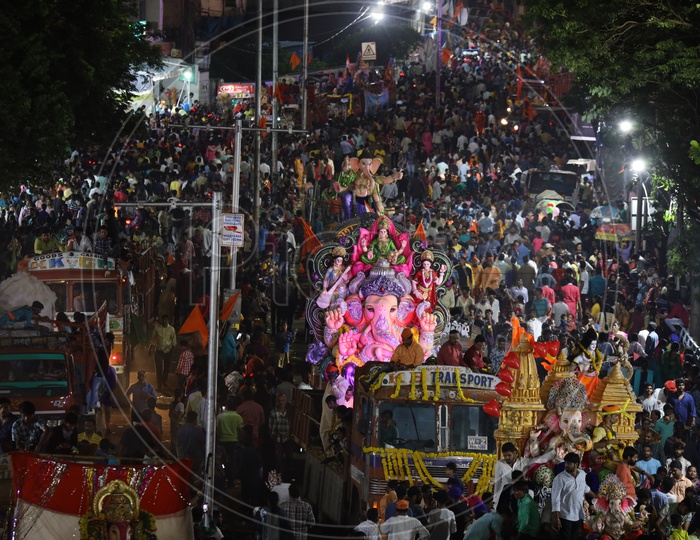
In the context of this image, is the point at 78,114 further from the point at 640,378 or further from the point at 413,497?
the point at 413,497

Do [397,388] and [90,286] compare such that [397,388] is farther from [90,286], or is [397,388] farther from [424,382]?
[90,286]

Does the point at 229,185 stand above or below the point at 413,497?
above

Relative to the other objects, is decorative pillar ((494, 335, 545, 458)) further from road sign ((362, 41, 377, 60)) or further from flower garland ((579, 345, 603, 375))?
road sign ((362, 41, 377, 60))

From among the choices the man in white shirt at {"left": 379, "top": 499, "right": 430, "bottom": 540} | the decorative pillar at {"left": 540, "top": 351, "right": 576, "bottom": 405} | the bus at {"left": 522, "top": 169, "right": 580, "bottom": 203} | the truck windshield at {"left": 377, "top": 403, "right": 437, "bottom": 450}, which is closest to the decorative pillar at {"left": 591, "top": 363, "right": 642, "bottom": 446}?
the decorative pillar at {"left": 540, "top": 351, "right": 576, "bottom": 405}

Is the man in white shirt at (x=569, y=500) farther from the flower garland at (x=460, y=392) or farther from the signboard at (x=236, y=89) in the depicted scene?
the signboard at (x=236, y=89)

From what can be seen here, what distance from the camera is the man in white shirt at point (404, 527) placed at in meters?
13.9

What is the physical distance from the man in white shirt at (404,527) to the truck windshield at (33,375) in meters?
7.83

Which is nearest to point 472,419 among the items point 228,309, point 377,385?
point 377,385

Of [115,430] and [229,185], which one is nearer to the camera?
[115,430]

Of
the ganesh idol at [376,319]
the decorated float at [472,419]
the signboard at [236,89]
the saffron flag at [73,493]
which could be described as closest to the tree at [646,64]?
the ganesh idol at [376,319]

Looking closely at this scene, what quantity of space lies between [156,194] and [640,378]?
19548mm

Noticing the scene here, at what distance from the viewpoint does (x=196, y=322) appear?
2258 centimetres

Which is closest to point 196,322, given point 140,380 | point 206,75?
point 140,380

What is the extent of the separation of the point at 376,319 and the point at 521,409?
6.44 meters
